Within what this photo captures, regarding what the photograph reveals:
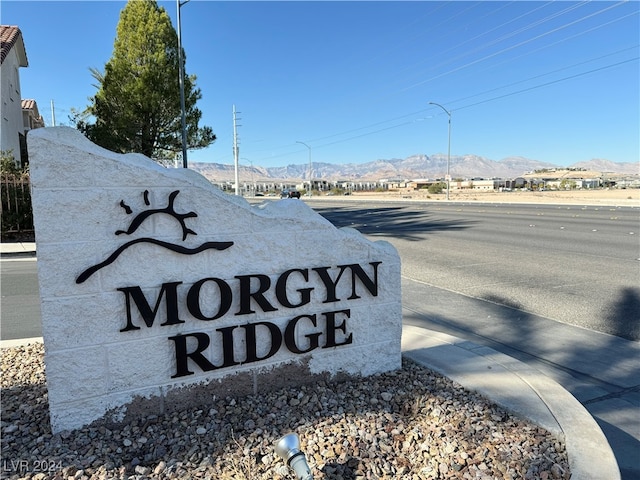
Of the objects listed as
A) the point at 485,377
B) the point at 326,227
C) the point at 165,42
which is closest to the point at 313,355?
the point at 326,227

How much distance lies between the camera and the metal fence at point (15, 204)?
48.5 ft

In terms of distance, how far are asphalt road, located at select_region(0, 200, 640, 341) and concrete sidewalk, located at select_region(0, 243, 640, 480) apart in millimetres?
697

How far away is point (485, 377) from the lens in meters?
3.76

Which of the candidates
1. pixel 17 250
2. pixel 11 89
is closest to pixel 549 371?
pixel 17 250

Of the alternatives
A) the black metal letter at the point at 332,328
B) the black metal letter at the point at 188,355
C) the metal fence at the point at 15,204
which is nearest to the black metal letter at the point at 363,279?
the black metal letter at the point at 332,328

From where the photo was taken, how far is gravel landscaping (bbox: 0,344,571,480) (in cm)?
261

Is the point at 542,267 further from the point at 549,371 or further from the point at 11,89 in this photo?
the point at 11,89

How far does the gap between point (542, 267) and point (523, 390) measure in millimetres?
6437

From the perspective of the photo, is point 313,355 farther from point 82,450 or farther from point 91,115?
point 91,115

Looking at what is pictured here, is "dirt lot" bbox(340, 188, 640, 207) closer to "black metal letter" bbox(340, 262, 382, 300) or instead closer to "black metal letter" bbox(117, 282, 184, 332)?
"black metal letter" bbox(340, 262, 382, 300)

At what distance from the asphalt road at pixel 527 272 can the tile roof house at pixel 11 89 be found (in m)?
11.8

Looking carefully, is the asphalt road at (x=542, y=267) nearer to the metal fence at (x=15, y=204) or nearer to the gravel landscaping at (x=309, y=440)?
the gravel landscaping at (x=309, y=440)

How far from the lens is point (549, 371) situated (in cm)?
428

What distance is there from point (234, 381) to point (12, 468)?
139cm
